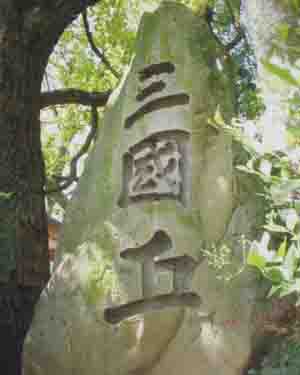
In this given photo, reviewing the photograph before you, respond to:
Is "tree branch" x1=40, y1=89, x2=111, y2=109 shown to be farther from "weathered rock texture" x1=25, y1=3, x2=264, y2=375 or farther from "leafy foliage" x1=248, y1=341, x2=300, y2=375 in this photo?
"leafy foliage" x1=248, y1=341, x2=300, y2=375

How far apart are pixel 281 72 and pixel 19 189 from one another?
3.71 metres

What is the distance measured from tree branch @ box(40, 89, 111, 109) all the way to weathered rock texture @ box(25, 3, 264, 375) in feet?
4.64

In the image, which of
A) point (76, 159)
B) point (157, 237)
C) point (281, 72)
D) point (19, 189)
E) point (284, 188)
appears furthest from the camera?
point (76, 159)

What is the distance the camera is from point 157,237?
12.1 ft

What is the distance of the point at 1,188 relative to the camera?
4.55 meters

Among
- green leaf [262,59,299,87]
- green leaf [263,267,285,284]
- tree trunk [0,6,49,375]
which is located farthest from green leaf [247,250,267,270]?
tree trunk [0,6,49,375]

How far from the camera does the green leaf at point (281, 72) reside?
45.0 inches

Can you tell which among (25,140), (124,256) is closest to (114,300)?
(124,256)

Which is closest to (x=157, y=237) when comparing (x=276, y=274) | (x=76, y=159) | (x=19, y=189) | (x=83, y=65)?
(x=19, y=189)

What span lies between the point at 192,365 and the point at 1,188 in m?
2.07

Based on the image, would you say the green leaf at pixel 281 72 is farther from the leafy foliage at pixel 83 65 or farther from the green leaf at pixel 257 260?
the leafy foliage at pixel 83 65

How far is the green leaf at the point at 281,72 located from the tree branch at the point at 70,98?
4400 millimetres

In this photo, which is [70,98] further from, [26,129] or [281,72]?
[281,72]

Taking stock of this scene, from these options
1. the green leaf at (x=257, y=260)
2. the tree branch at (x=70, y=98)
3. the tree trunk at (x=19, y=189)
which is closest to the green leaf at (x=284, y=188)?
the green leaf at (x=257, y=260)
